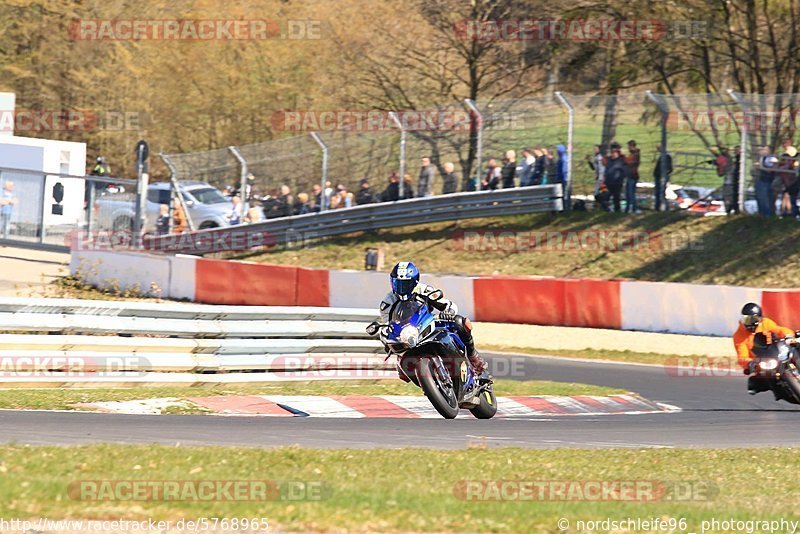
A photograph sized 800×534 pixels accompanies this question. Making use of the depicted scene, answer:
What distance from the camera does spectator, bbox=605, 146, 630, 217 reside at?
24688mm

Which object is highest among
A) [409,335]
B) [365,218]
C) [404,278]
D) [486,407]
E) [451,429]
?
→ [365,218]

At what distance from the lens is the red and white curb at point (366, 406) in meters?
11.5

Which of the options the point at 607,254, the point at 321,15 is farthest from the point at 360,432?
the point at 321,15

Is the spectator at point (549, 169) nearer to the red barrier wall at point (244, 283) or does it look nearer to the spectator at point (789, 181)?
the spectator at point (789, 181)

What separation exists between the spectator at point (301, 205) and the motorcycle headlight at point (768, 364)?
16.8 meters

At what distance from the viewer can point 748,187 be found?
24000mm

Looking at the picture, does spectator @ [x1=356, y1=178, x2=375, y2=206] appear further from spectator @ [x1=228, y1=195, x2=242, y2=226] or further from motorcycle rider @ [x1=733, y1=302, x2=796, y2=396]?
motorcycle rider @ [x1=733, y1=302, x2=796, y2=396]

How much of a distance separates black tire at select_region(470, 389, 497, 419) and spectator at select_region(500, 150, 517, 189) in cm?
1516

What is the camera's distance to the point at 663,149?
80.9 feet

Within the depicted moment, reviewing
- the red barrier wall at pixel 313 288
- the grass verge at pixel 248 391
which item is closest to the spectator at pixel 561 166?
the red barrier wall at pixel 313 288

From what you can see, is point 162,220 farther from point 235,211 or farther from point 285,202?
point 285,202

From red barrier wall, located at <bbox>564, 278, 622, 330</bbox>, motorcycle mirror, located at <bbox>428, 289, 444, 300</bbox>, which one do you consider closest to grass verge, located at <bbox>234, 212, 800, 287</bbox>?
red barrier wall, located at <bbox>564, 278, 622, 330</bbox>

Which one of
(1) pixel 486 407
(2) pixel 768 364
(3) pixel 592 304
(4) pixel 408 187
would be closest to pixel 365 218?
(4) pixel 408 187

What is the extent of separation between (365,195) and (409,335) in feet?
58.8
